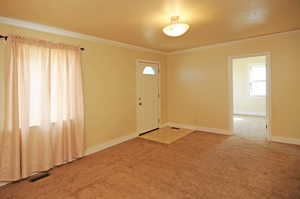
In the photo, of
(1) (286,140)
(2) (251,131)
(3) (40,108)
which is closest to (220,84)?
(2) (251,131)

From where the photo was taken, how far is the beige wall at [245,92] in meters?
7.21

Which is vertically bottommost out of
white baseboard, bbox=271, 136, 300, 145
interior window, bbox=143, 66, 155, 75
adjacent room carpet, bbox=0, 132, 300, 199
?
adjacent room carpet, bbox=0, 132, 300, 199

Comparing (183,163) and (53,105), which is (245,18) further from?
(53,105)

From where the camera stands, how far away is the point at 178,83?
565 cm

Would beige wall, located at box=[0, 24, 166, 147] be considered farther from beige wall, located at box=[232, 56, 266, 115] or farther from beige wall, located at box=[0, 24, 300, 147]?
beige wall, located at box=[232, 56, 266, 115]

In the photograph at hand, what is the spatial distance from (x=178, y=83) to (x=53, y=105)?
3.85m

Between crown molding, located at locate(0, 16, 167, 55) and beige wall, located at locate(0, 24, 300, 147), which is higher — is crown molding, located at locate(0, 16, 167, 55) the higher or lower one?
the higher one

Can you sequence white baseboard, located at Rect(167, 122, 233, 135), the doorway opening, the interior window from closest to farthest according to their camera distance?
white baseboard, located at Rect(167, 122, 233, 135) < the interior window < the doorway opening

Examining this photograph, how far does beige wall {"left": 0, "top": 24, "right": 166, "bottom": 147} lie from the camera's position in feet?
11.8

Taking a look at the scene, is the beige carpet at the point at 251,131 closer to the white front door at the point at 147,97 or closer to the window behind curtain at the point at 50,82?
the white front door at the point at 147,97

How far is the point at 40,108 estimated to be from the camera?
2.84 metres

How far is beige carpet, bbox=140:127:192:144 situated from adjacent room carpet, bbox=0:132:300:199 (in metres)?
0.57

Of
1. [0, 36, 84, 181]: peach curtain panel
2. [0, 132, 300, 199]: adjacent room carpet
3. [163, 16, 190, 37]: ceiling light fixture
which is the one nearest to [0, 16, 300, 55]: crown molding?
[0, 36, 84, 181]: peach curtain panel

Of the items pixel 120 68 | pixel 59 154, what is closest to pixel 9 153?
pixel 59 154
